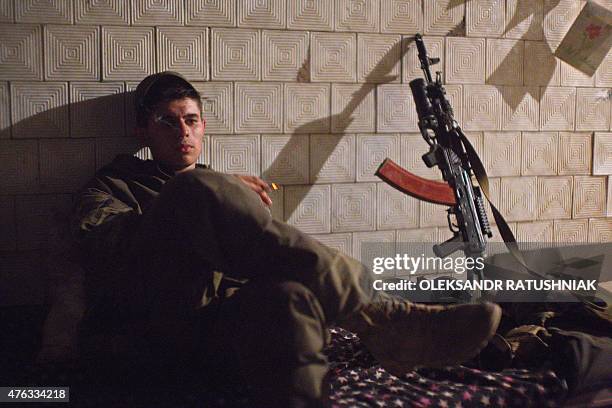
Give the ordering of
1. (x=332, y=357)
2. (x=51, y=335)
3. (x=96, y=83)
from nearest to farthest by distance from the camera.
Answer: (x=51, y=335), (x=332, y=357), (x=96, y=83)

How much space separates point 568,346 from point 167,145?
1665 mm

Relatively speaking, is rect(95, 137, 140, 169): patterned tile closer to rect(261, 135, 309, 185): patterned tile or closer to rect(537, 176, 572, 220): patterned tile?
rect(261, 135, 309, 185): patterned tile

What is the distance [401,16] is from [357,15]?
237mm

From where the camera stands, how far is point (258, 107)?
3.01 meters

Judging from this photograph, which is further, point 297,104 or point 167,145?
point 297,104

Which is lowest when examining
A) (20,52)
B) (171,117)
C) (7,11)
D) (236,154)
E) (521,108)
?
(236,154)

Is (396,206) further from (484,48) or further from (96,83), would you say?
(96,83)

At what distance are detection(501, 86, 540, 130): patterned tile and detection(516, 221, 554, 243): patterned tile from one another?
0.53 metres

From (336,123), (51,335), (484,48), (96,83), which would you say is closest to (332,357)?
(51,335)

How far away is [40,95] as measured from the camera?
2.69m

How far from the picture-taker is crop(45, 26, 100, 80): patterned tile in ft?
8.81

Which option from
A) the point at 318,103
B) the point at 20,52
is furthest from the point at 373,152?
the point at 20,52

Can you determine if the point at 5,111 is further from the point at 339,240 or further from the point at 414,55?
the point at 414,55

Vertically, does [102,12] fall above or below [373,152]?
above
